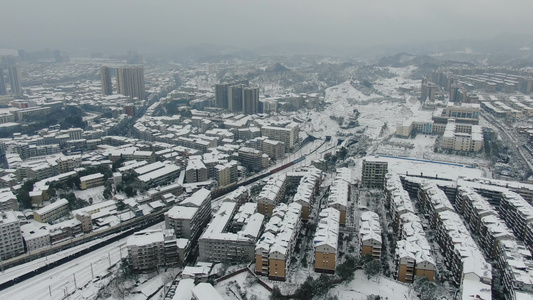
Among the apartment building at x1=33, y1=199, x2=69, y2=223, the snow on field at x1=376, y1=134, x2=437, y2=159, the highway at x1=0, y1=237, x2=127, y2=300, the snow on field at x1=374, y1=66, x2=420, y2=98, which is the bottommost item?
the highway at x1=0, y1=237, x2=127, y2=300

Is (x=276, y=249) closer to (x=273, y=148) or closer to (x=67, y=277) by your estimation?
(x=67, y=277)

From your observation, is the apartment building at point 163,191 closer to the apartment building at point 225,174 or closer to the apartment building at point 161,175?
the apartment building at point 161,175

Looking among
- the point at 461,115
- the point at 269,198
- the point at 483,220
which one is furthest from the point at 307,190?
the point at 461,115

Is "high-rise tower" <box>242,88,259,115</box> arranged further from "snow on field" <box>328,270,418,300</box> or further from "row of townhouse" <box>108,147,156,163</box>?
"snow on field" <box>328,270,418,300</box>

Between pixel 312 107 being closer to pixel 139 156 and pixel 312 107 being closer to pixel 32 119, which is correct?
pixel 139 156

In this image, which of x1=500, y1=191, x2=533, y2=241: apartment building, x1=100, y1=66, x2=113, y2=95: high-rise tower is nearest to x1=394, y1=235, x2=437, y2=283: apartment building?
x1=500, y1=191, x2=533, y2=241: apartment building

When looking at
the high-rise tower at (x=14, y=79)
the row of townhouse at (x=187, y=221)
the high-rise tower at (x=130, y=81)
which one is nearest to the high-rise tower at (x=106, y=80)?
the high-rise tower at (x=130, y=81)
